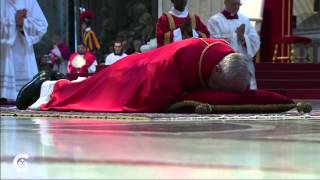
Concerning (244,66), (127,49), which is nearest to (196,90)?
(244,66)

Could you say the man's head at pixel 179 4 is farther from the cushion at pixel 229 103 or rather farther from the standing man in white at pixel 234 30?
the cushion at pixel 229 103

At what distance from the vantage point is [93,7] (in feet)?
71.6

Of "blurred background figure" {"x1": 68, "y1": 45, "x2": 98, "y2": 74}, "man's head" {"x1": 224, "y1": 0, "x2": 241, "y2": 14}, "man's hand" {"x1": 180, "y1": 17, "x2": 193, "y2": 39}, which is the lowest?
"blurred background figure" {"x1": 68, "y1": 45, "x2": 98, "y2": 74}

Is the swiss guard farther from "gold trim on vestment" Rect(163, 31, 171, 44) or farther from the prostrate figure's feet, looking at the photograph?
the prostrate figure's feet

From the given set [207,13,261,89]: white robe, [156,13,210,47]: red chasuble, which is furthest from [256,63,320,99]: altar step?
[156,13,210,47]: red chasuble

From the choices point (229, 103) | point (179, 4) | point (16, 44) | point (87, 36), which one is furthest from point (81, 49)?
point (229, 103)

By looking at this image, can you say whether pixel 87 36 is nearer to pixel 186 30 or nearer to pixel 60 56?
pixel 60 56

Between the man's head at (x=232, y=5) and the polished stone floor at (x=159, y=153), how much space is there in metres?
4.70

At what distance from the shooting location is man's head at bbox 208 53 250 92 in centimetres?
466

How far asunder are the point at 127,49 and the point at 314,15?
481 centimetres

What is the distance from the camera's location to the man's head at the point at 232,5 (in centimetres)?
768

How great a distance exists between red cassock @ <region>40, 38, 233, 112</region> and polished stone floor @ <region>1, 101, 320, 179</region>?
138 cm

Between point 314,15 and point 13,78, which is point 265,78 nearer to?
point 13,78

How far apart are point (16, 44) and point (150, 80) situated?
3.16 metres
